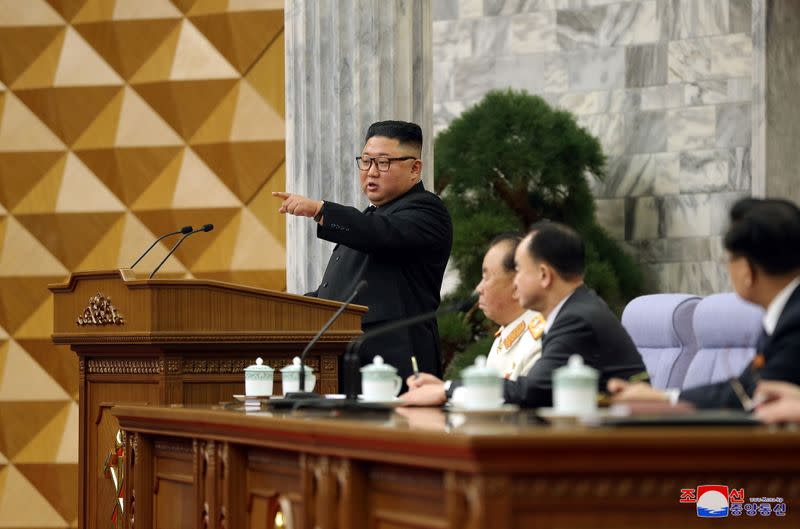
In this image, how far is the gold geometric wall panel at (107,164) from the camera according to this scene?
336 inches

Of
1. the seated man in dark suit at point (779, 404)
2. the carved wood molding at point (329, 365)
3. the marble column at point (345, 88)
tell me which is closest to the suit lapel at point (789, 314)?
the seated man in dark suit at point (779, 404)

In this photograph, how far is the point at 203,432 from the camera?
3.64 metres

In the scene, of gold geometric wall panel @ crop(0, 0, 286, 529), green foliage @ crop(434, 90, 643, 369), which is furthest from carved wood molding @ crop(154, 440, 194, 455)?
green foliage @ crop(434, 90, 643, 369)

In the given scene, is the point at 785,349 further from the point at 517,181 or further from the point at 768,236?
the point at 517,181

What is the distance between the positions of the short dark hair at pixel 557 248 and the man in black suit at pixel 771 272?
0.76 metres

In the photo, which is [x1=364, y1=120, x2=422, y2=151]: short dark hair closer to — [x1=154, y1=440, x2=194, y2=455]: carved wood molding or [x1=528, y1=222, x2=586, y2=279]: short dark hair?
[x1=154, y1=440, x2=194, y2=455]: carved wood molding

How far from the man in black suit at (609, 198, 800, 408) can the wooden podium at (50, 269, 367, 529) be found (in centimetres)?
204

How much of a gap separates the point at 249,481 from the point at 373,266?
1.55m

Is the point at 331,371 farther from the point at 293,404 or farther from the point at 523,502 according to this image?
the point at 523,502

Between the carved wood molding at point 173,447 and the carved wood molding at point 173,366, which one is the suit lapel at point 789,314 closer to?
the carved wood molding at point 173,447

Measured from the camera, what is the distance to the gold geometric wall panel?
8523 millimetres

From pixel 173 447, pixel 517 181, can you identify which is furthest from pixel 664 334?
pixel 517 181

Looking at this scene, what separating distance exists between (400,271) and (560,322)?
1606mm

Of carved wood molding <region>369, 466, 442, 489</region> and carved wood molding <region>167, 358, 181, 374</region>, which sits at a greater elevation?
carved wood molding <region>167, 358, 181, 374</region>
